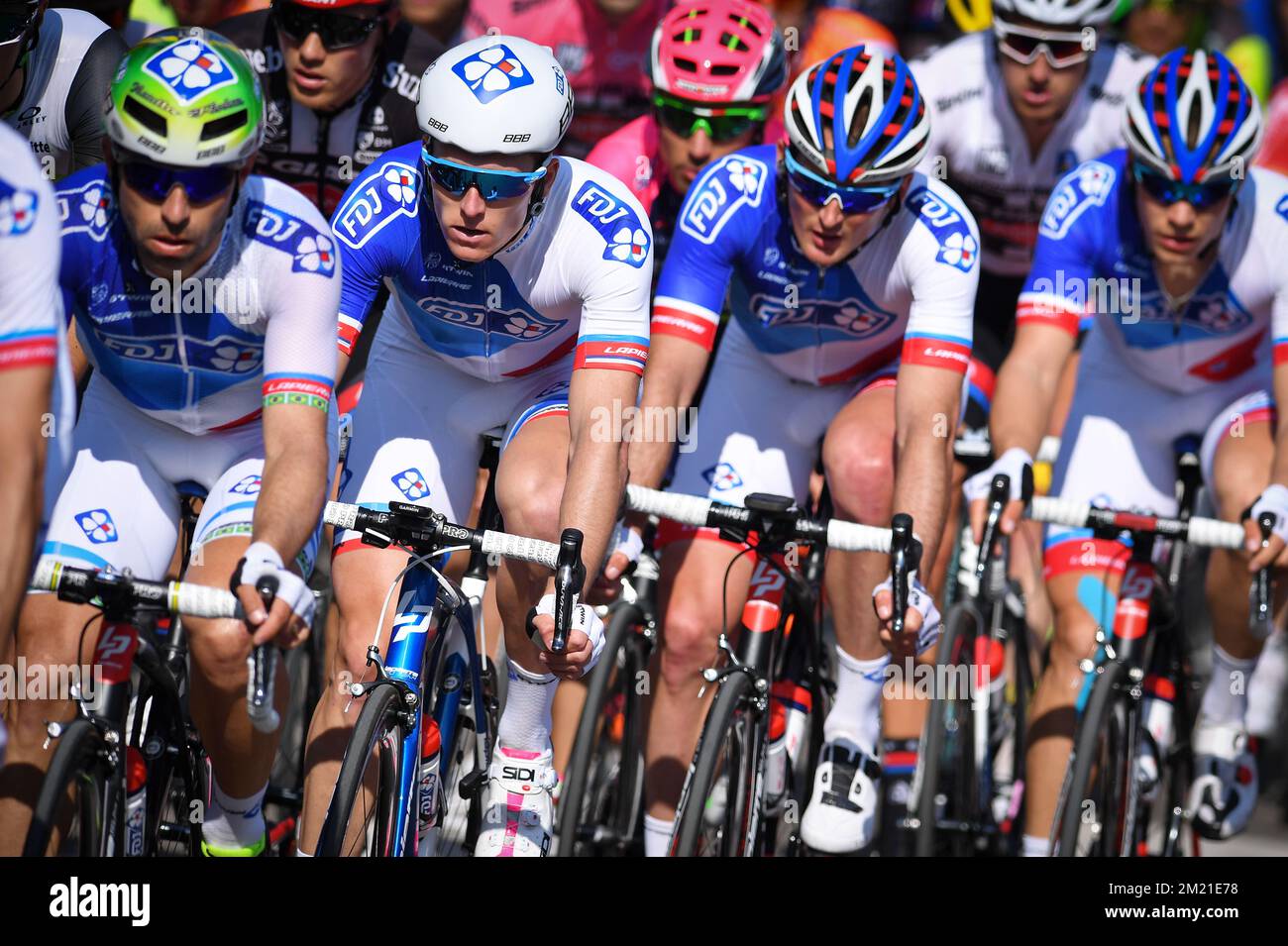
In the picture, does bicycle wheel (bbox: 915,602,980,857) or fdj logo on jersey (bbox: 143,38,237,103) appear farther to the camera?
bicycle wheel (bbox: 915,602,980,857)

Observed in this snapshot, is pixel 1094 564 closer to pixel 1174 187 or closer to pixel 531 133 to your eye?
pixel 1174 187

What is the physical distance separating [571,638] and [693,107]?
290 cm

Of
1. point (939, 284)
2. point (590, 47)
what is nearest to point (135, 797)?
point (939, 284)

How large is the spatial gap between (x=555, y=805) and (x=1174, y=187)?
2.98 m

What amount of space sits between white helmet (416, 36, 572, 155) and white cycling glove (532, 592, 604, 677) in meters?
1.26

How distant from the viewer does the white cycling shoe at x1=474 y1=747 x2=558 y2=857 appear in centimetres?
527

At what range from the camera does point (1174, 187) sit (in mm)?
6246

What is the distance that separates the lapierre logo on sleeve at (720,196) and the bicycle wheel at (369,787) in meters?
2.02

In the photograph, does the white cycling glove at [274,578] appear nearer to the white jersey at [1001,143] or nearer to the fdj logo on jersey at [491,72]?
the fdj logo on jersey at [491,72]

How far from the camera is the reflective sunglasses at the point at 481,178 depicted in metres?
5.04

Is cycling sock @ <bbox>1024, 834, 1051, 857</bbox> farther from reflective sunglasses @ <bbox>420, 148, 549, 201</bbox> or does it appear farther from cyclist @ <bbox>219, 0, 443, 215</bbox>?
cyclist @ <bbox>219, 0, 443, 215</bbox>

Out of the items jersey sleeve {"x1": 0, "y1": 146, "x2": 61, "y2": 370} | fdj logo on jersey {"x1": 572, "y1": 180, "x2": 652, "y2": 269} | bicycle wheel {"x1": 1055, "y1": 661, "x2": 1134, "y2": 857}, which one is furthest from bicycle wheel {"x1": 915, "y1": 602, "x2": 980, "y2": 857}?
jersey sleeve {"x1": 0, "y1": 146, "x2": 61, "y2": 370}

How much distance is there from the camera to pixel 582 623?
15.4ft

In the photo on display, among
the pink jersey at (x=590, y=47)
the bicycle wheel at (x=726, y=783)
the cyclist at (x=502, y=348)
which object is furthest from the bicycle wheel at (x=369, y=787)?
the pink jersey at (x=590, y=47)
